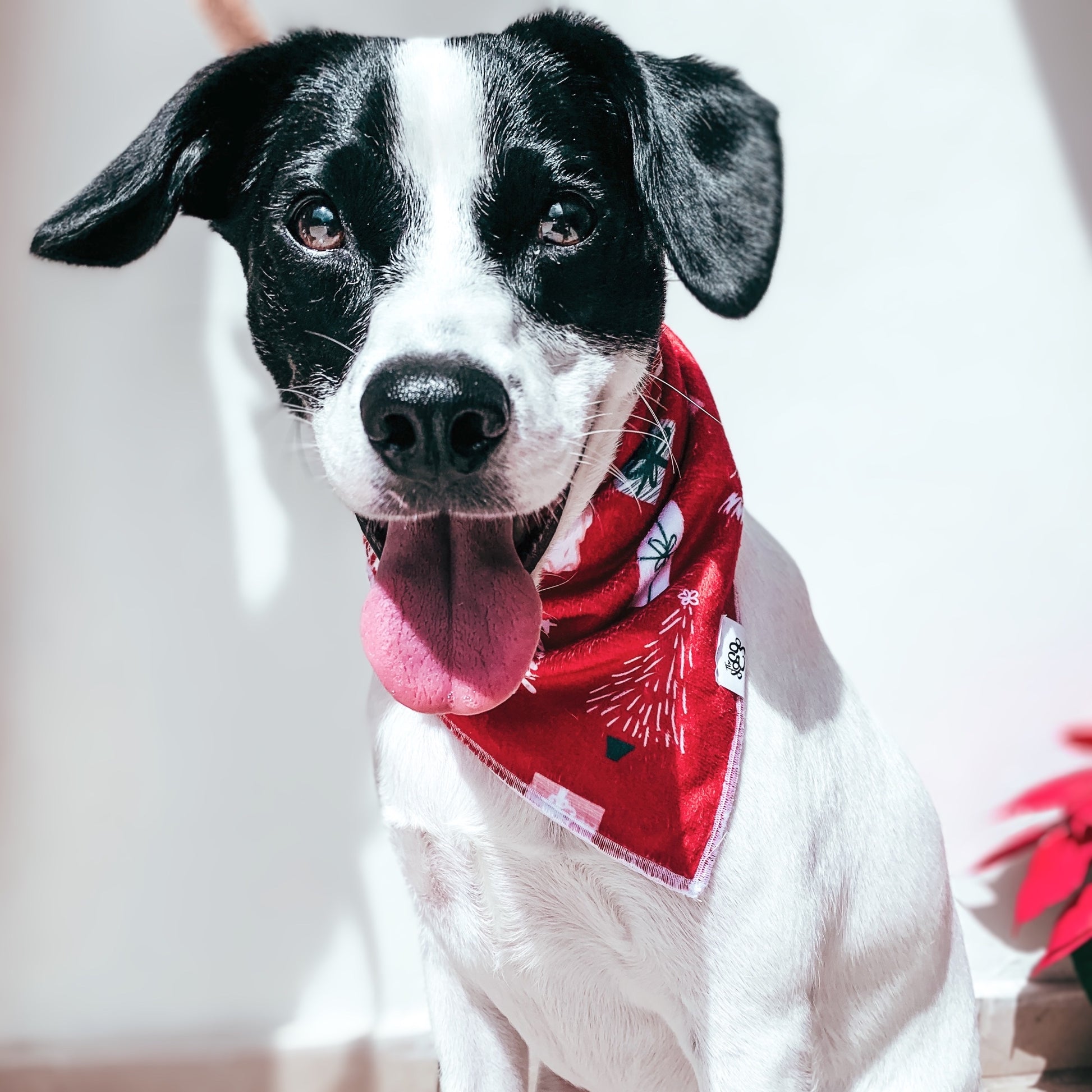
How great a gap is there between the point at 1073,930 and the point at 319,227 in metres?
1.43

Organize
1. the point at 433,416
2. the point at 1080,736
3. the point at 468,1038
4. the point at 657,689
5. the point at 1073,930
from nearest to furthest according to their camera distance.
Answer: the point at 433,416 → the point at 657,689 → the point at 468,1038 → the point at 1073,930 → the point at 1080,736

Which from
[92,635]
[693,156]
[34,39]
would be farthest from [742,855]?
[34,39]

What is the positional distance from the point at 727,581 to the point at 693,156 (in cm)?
34

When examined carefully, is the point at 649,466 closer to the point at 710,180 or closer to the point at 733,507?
the point at 733,507

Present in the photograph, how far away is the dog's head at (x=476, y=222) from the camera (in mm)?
788

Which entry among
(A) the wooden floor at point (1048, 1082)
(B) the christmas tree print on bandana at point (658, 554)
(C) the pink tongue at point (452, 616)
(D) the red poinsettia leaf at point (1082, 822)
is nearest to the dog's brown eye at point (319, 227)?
(C) the pink tongue at point (452, 616)

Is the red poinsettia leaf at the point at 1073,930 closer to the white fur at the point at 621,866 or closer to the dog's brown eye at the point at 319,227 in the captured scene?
the white fur at the point at 621,866

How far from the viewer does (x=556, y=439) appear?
0.80 metres

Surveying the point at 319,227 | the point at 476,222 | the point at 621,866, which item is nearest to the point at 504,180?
the point at 476,222

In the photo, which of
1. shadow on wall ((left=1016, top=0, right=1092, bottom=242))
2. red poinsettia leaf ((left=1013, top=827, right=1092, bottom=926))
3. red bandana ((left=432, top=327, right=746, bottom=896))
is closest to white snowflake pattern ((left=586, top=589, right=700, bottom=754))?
red bandana ((left=432, top=327, right=746, bottom=896))

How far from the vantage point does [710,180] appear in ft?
2.73

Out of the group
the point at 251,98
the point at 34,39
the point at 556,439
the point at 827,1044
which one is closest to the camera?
the point at 556,439

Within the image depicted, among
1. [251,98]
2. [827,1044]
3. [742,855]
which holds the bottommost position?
[827,1044]

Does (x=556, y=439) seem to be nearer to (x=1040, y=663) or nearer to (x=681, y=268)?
(x=681, y=268)
